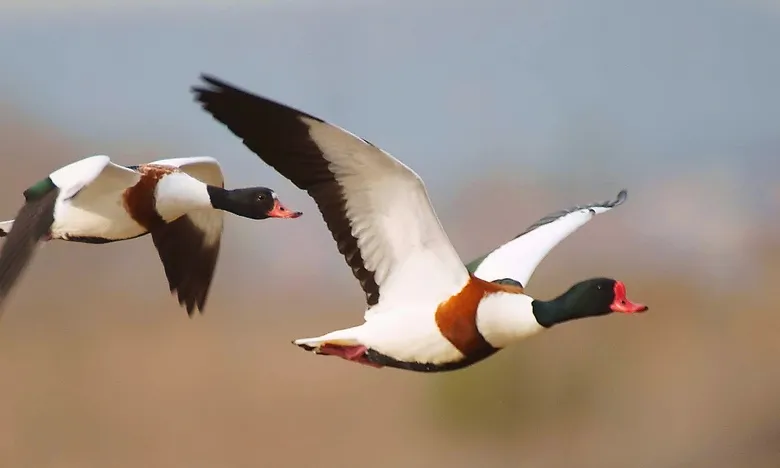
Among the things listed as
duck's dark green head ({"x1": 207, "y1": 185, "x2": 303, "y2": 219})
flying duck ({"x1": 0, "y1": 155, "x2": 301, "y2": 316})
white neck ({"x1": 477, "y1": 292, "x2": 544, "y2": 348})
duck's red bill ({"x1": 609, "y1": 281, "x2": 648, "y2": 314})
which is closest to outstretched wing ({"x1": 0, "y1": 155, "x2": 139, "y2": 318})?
flying duck ({"x1": 0, "y1": 155, "x2": 301, "y2": 316})

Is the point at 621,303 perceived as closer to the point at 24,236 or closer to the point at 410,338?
the point at 410,338

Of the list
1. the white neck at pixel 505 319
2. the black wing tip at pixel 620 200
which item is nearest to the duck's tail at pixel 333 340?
the white neck at pixel 505 319

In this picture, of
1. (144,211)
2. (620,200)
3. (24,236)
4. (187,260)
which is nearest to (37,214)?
(24,236)

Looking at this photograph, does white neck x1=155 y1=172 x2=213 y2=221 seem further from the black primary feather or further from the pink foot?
the pink foot

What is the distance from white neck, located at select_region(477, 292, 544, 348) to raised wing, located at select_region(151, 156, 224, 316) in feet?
1.30

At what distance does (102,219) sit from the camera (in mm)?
1085

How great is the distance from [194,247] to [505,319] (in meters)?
0.45

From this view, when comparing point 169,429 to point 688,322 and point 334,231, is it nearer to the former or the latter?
point 688,322

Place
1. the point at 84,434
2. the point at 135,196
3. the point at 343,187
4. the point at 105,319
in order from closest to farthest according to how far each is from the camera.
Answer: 1. the point at 343,187
2. the point at 135,196
3. the point at 105,319
4. the point at 84,434

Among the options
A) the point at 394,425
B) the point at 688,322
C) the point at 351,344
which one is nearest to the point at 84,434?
the point at 394,425

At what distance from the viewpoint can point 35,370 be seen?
7.73 feet

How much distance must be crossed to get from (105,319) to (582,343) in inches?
43.8

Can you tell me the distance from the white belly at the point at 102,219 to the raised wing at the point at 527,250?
1.29ft

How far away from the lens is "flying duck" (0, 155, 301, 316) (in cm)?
95
